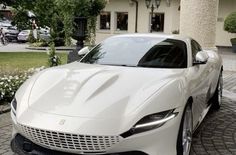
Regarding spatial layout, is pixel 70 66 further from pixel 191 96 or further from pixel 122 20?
pixel 122 20

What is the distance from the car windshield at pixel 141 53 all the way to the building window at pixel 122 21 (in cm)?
2521

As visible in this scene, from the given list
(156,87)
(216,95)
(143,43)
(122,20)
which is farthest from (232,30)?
(156,87)

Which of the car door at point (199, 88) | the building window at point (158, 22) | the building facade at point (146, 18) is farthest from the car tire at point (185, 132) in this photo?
the building window at point (158, 22)

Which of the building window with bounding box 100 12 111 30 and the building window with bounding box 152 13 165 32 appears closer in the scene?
the building window with bounding box 152 13 165 32

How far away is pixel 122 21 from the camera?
101 feet

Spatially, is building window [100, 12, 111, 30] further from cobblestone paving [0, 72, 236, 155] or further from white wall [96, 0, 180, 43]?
cobblestone paving [0, 72, 236, 155]

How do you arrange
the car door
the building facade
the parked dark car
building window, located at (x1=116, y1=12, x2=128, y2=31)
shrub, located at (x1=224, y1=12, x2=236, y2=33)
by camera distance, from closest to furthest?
the car door < shrub, located at (x1=224, y1=12, x2=236, y2=33) < the building facade < building window, located at (x1=116, y1=12, x2=128, y2=31) < the parked dark car

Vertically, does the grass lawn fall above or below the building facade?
below

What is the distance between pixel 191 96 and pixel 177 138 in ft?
2.47

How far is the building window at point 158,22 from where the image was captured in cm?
2912

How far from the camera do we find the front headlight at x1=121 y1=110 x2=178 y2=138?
11.4 feet

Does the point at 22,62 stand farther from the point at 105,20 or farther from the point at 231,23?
the point at 105,20

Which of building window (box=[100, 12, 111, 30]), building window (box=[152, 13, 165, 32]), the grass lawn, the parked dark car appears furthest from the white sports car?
the parked dark car

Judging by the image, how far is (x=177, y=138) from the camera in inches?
152
